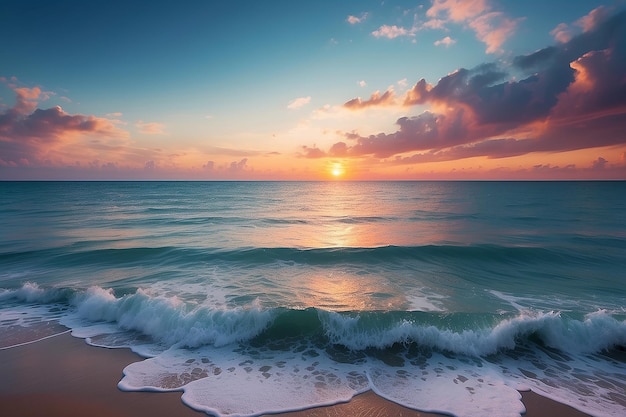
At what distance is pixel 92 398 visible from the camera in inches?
222

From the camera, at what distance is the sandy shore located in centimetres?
534

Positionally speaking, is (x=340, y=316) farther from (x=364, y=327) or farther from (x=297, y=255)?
(x=297, y=255)

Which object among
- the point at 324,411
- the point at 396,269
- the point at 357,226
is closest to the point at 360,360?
the point at 324,411

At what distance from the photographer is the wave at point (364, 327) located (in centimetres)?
786

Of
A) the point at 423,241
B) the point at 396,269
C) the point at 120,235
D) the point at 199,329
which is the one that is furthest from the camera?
the point at 120,235

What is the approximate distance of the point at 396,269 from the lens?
14.6 m

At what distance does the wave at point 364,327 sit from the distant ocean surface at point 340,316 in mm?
34

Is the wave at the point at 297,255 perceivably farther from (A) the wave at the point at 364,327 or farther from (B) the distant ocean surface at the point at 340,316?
(A) the wave at the point at 364,327

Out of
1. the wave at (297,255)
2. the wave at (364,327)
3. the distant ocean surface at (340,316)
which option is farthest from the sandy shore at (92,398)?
the wave at (297,255)

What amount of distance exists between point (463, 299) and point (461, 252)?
7327 mm

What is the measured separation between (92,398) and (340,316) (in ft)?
18.6

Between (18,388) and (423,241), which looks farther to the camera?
(423,241)

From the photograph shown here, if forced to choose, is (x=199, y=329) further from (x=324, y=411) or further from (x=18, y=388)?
(x=324, y=411)

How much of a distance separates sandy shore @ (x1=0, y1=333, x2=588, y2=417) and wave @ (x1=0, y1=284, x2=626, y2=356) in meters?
1.78
